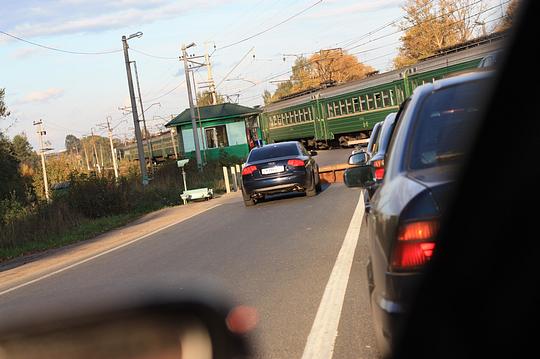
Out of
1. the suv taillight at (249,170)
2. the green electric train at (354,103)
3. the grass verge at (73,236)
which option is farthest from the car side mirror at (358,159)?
the green electric train at (354,103)

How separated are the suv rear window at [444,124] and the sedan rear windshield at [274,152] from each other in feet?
47.2

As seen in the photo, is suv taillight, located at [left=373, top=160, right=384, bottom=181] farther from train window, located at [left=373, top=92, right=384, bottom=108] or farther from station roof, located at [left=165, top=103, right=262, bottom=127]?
station roof, located at [left=165, top=103, right=262, bottom=127]

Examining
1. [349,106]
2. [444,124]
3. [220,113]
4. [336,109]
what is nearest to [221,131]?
[220,113]

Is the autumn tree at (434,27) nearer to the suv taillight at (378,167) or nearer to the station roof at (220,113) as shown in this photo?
the station roof at (220,113)

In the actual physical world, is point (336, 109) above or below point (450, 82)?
above

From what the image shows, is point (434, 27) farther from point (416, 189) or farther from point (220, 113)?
point (416, 189)

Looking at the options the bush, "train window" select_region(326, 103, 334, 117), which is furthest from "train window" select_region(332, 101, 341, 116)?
the bush

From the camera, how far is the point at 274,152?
751 inches

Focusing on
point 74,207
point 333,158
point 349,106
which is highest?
point 349,106

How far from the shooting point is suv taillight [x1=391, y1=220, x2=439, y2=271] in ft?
10.4

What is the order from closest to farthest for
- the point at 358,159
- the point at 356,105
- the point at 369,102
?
the point at 358,159 → the point at 369,102 → the point at 356,105

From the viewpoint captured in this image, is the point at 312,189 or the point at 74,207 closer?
the point at 312,189

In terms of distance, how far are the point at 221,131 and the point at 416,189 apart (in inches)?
1911

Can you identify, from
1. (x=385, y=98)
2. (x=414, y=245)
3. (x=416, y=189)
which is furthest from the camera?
(x=385, y=98)
